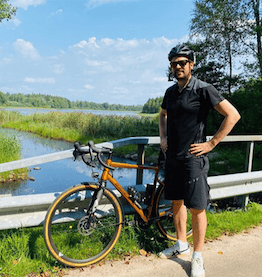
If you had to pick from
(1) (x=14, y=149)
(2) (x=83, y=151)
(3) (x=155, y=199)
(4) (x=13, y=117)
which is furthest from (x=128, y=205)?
(4) (x=13, y=117)

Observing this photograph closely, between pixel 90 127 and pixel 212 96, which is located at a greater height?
pixel 212 96

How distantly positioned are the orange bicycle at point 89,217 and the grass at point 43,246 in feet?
0.47

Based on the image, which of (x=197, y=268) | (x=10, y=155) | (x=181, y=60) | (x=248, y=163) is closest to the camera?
(x=181, y=60)

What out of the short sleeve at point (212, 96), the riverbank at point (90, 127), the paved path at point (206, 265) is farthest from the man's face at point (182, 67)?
the riverbank at point (90, 127)

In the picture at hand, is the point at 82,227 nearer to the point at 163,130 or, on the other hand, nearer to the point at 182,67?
the point at 163,130

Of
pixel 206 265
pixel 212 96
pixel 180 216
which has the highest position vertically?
pixel 212 96

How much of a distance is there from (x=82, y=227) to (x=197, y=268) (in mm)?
1232

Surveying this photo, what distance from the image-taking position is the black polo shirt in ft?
9.25

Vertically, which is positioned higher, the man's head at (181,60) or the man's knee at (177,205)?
the man's head at (181,60)

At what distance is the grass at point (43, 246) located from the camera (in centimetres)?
293

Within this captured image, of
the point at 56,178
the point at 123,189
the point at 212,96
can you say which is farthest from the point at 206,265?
the point at 56,178

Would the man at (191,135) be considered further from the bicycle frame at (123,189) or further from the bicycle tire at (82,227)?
the bicycle tire at (82,227)

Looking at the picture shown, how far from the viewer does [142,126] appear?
70.4 ft

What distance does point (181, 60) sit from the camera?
9.46 ft
